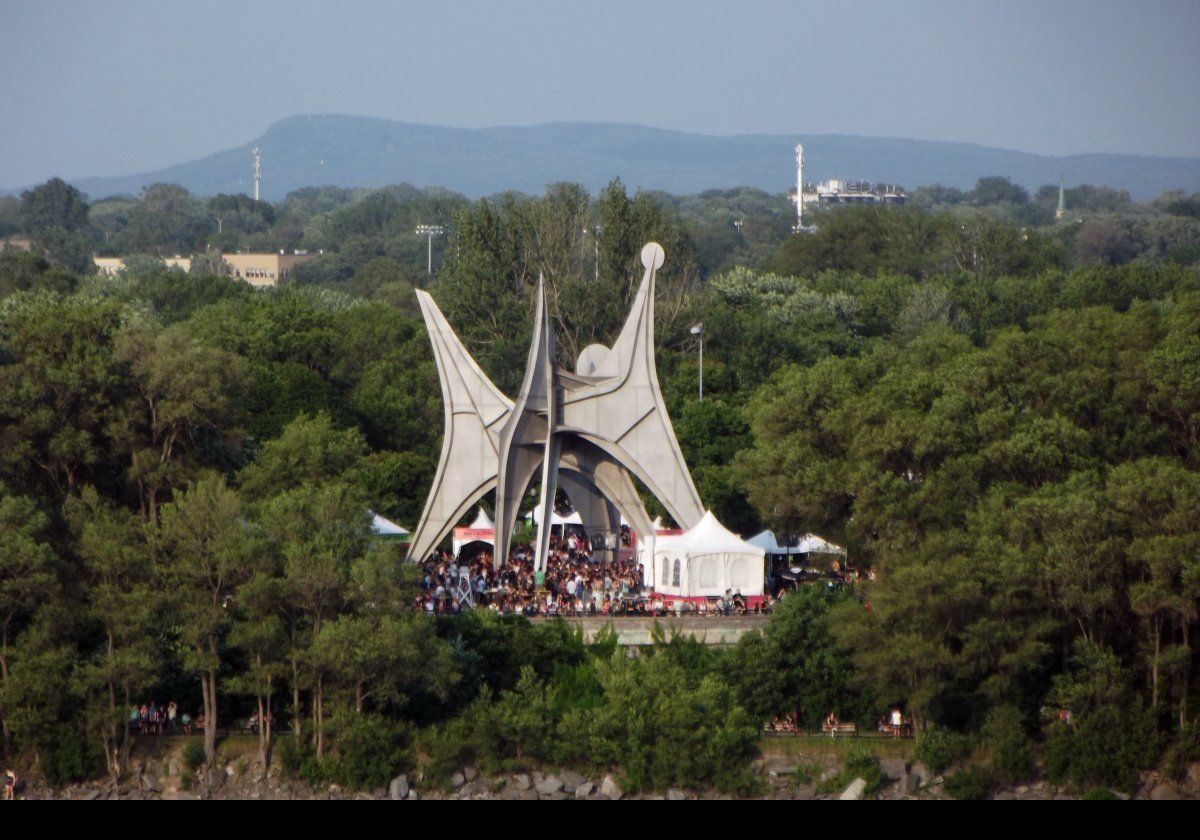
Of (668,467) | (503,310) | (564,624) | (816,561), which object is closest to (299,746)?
(564,624)

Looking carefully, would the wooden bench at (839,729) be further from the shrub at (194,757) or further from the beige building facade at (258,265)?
the beige building facade at (258,265)

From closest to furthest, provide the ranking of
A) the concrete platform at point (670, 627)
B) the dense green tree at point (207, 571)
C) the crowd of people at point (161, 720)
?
the dense green tree at point (207, 571), the crowd of people at point (161, 720), the concrete platform at point (670, 627)

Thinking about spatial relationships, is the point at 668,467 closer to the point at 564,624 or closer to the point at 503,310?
the point at 564,624

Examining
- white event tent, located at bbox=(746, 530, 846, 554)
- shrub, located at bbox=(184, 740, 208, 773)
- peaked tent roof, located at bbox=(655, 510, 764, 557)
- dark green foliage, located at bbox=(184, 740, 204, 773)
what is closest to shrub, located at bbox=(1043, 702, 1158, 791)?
peaked tent roof, located at bbox=(655, 510, 764, 557)

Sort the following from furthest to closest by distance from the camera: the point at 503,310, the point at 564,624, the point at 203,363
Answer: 1. the point at 503,310
2. the point at 203,363
3. the point at 564,624

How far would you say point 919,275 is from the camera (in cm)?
8625

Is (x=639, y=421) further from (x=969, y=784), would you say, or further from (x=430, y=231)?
(x=430, y=231)

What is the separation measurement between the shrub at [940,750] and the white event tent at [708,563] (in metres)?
6.00

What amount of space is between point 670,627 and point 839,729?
392 centimetres

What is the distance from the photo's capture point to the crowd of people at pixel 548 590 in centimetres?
3159

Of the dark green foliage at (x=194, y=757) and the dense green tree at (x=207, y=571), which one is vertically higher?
the dense green tree at (x=207, y=571)

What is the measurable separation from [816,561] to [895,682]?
8.34 metres

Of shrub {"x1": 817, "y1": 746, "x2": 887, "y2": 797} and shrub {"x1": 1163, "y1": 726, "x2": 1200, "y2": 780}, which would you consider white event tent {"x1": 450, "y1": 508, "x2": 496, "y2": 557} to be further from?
shrub {"x1": 1163, "y1": 726, "x2": 1200, "y2": 780}

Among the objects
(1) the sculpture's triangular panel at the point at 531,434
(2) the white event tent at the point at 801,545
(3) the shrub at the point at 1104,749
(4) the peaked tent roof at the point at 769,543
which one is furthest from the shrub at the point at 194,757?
(3) the shrub at the point at 1104,749
